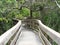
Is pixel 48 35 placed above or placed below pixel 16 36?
above

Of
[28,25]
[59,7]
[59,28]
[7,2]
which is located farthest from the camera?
[28,25]

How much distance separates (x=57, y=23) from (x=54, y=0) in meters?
4.18

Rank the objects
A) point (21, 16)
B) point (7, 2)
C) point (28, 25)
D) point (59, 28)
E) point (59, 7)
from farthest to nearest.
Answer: point (21, 16) → point (28, 25) → point (7, 2) → point (59, 7) → point (59, 28)

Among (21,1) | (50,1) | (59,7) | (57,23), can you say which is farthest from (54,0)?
(21,1)

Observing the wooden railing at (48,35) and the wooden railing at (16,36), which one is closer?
the wooden railing at (16,36)

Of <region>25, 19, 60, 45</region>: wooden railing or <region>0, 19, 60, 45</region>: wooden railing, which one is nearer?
<region>0, 19, 60, 45</region>: wooden railing

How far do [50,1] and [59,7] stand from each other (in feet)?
12.0

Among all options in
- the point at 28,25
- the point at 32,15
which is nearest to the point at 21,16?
the point at 32,15

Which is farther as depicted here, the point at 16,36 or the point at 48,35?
the point at 16,36

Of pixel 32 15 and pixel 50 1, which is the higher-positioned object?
pixel 50 1

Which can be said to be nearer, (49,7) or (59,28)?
(59,28)

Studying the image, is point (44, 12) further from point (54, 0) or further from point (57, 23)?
point (57, 23)

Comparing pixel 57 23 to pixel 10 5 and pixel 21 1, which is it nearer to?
pixel 10 5

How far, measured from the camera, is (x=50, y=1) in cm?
1802
